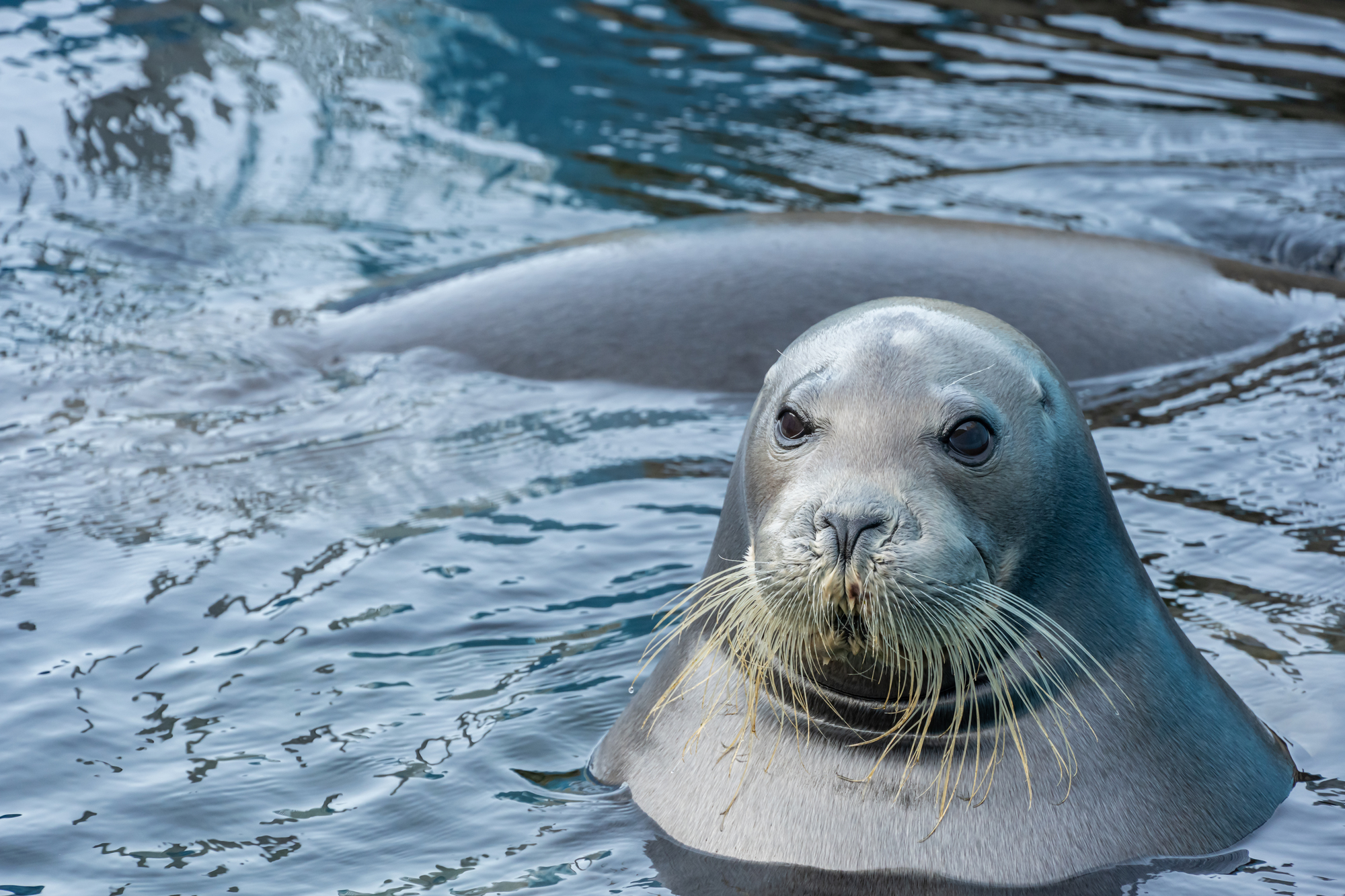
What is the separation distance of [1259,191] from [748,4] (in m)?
4.63

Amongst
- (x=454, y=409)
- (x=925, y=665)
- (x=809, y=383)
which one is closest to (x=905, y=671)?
(x=925, y=665)

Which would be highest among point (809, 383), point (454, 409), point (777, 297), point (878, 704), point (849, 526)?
point (809, 383)

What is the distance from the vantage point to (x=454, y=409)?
6.39 m

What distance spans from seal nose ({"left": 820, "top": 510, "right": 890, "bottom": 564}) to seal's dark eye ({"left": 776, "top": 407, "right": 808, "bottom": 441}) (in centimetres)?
36

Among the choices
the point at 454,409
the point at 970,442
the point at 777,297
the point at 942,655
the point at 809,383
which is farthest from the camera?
the point at 777,297

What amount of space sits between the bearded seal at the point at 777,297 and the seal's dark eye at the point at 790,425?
3.01 m

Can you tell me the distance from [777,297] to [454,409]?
4.50 ft

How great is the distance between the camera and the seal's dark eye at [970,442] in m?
3.25

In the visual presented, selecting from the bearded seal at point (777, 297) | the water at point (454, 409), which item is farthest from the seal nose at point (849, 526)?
the bearded seal at point (777, 297)

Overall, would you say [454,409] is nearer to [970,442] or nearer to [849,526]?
[970,442]

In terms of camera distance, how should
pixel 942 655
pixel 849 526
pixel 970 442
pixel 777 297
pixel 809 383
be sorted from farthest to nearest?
pixel 777 297 < pixel 809 383 < pixel 970 442 < pixel 942 655 < pixel 849 526

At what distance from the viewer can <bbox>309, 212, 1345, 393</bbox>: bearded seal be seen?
6555mm

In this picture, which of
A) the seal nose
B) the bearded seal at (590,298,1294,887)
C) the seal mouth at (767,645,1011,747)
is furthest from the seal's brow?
the seal mouth at (767,645,1011,747)

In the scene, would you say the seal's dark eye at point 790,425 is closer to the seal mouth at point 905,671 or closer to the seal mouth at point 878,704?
the seal mouth at point 905,671
